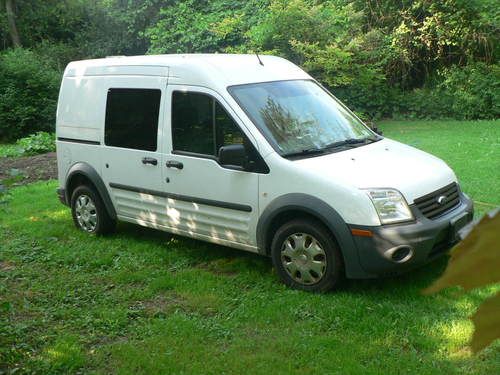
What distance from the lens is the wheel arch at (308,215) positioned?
471cm

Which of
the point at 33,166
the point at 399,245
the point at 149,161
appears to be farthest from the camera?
the point at 33,166

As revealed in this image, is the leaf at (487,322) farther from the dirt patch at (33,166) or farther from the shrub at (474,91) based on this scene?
the shrub at (474,91)

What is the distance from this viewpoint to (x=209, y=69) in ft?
18.4

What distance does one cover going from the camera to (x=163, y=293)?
17.6 feet

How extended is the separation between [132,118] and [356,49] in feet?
38.6

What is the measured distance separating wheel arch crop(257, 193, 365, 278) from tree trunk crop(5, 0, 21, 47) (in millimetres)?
20813

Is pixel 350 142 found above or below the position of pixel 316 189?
above

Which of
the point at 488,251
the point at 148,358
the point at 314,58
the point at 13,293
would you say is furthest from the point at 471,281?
the point at 314,58

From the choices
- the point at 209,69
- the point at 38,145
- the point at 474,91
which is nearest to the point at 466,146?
the point at 474,91

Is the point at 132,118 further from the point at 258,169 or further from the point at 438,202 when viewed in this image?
the point at 438,202

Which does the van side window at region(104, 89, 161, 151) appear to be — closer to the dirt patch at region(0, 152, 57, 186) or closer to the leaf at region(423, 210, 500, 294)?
the dirt patch at region(0, 152, 57, 186)

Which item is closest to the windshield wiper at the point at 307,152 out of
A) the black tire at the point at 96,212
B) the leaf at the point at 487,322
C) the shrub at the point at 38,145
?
the black tire at the point at 96,212

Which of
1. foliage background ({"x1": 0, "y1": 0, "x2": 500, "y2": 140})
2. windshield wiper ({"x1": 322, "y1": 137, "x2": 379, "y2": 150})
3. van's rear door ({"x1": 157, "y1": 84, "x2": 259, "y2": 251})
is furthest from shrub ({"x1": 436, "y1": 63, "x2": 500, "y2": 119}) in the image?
van's rear door ({"x1": 157, "y1": 84, "x2": 259, "y2": 251})

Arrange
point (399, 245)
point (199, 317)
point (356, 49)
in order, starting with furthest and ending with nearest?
point (356, 49) < point (199, 317) < point (399, 245)
